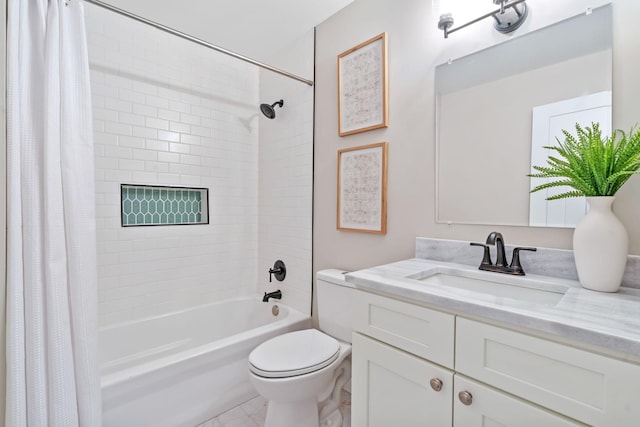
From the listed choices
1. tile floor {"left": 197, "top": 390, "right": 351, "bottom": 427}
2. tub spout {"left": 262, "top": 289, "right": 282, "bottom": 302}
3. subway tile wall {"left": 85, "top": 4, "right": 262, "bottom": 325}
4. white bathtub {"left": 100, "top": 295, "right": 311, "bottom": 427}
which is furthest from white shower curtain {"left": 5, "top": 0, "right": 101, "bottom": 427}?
tub spout {"left": 262, "top": 289, "right": 282, "bottom": 302}

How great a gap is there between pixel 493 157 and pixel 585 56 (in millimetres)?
447

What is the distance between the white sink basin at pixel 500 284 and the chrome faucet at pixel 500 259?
38 millimetres

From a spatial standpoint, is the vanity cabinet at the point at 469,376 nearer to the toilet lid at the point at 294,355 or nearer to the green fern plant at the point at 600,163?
the toilet lid at the point at 294,355

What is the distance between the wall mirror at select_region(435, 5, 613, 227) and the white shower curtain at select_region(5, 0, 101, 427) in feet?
5.30

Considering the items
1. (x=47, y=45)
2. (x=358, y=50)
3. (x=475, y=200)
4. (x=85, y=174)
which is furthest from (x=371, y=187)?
(x=47, y=45)

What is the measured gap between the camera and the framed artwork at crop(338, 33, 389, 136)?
171 centimetres

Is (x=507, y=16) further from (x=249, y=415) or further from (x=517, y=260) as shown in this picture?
(x=249, y=415)

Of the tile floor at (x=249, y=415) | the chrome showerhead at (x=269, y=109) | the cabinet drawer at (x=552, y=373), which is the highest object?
the chrome showerhead at (x=269, y=109)

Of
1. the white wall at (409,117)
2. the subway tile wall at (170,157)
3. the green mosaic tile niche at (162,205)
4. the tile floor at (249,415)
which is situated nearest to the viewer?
the white wall at (409,117)

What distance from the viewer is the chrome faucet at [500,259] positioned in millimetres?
1174

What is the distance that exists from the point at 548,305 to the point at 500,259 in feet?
0.99

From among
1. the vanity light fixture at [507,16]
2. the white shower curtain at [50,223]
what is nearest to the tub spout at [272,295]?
the white shower curtain at [50,223]

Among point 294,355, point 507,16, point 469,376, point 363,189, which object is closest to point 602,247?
point 469,376

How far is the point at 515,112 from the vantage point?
1.26 meters
